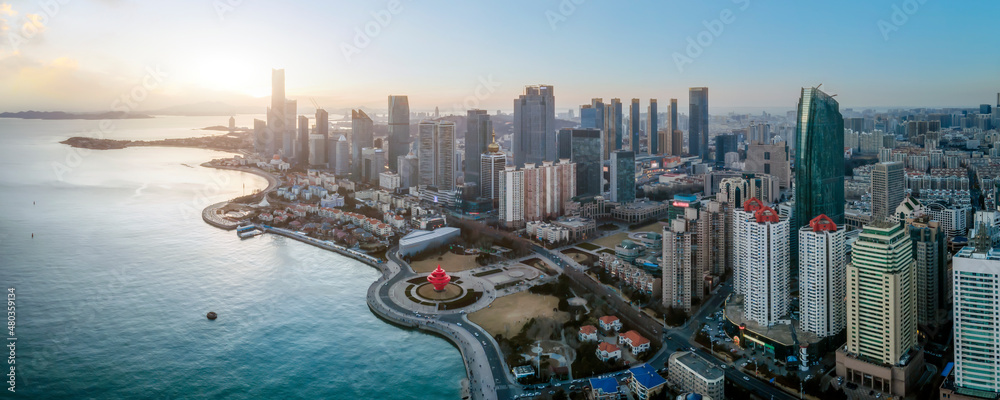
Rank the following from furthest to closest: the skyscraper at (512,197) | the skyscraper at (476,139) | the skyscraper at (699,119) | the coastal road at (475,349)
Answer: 1. the skyscraper at (699,119)
2. the skyscraper at (476,139)
3. the skyscraper at (512,197)
4. the coastal road at (475,349)

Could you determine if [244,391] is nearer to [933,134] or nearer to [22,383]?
[22,383]

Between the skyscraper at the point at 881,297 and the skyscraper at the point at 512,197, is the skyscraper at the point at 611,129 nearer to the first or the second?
the skyscraper at the point at 512,197

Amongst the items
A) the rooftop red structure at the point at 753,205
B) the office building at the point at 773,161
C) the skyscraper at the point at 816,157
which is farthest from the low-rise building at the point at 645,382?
the office building at the point at 773,161

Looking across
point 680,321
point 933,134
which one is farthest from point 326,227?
point 933,134

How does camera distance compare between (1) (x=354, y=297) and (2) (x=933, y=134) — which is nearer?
(1) (x=354, y=297)

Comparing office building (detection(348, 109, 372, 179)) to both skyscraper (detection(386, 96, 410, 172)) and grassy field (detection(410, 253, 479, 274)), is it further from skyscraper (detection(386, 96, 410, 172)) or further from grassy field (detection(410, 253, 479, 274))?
grassy field (detection(410, 253, 479, 274))

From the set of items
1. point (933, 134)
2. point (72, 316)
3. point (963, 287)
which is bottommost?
point (72, 316)

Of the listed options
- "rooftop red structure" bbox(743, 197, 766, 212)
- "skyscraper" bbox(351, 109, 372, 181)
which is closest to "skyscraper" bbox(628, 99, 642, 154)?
"skyscraper" bbox(351, 109, 372, 181)
